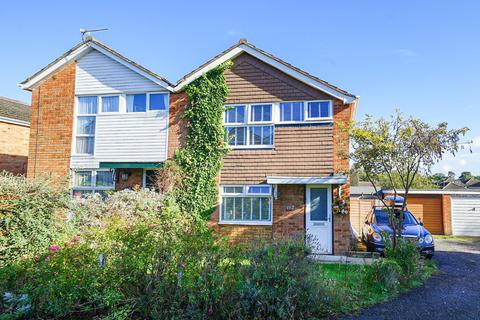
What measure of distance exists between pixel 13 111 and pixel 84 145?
7.95 metres

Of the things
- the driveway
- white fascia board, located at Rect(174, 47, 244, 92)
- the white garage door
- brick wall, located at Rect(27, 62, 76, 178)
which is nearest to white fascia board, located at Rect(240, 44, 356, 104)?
white fascia board, located at Rect(174, 47, 244, 92)

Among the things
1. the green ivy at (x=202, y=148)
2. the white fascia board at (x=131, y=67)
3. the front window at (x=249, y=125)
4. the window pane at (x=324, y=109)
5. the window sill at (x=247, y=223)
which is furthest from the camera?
the white fascia board at (x=131, y=67)

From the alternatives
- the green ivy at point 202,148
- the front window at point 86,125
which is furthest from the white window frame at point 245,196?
the front window at point 86,125

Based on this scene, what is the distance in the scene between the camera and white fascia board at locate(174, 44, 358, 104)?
12.4 meters

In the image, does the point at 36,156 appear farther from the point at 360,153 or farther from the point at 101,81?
the point at 360,153

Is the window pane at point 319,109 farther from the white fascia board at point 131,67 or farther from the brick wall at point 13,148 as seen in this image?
the brick wall at point 13,148

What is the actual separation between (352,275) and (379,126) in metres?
4.25

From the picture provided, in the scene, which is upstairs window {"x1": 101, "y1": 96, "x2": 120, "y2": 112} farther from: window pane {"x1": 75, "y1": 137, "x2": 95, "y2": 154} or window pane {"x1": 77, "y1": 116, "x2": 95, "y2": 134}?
window pane {"x1": 75, "y1": 137, "x2": 95, "y2": 154}

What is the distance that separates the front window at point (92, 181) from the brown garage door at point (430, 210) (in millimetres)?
17199

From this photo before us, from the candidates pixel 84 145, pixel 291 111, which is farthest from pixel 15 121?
pixel 291 111

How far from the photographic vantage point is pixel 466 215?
21.5 meters

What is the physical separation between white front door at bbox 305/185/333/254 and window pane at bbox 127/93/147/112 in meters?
6.78

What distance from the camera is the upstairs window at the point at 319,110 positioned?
499 inches

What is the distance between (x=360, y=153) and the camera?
409 inches
